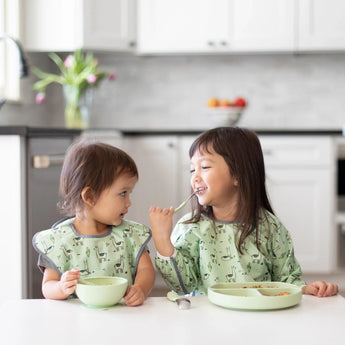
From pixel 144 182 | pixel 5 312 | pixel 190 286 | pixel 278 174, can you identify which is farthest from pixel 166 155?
pixel 5 312

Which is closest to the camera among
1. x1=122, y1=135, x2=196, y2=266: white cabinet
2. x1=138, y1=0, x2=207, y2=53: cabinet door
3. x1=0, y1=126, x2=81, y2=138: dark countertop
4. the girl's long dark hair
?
the girl's long dark hair

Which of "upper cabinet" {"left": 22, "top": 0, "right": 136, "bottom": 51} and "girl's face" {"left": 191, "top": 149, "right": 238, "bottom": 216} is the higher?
"upper cabinet" {"left": 22, "top": 0, "right": 136, "bottom": 51}

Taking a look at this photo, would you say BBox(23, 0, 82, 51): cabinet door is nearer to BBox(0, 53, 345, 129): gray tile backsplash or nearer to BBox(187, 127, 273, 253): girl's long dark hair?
BBox(0, 53, 345, 129): gray tile backsplash

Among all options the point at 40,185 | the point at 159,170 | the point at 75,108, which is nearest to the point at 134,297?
the point at 40,185

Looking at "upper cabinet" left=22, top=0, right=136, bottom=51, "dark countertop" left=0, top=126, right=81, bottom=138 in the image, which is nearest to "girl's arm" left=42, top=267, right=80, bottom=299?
"dark countertop" left=0, top=126, right=81, bottom=138

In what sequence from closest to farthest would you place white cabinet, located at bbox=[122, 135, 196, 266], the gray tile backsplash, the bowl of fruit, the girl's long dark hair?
the girl's long dark hair < white cabinet, located at bbox=[122, 135, 196, 266] < the bowl of fruit < the gray tile backsplash

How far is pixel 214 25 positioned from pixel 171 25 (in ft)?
0.91

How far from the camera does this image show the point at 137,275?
4.43 ft

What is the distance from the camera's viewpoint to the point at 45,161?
2.46m

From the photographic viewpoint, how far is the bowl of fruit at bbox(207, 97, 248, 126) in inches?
158

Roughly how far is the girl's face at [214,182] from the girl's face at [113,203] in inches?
6.8

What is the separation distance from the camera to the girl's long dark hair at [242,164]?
4.91ft

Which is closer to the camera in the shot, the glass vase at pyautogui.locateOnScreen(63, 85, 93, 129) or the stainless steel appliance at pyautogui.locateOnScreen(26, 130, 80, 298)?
the stainless steel appliance at pyautogui.locateOnScreen(26, 130, 80, 298)

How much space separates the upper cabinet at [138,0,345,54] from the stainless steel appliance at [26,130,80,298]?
165cm
